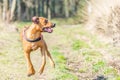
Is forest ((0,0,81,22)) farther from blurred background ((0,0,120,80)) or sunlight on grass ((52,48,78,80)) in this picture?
sunlight on grass ((52,48,78,80))

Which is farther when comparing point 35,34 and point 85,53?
point 85,53

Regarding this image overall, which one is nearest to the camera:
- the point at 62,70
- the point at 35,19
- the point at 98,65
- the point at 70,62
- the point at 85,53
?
the point at 35,19

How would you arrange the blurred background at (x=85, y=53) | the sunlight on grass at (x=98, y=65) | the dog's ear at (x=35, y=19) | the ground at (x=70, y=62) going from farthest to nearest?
the sunlight on grass at (x=98, y=65) < the blurred background at (x=85, y=53) < the ground at (x=70, y=62) < the dog's ear at (x=35, y=19)

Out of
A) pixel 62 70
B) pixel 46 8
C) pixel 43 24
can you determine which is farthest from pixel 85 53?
pixel 46 8

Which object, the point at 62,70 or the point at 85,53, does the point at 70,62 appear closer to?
the point at 85,53

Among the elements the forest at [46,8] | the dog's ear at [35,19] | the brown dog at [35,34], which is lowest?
the forest at [46,8]

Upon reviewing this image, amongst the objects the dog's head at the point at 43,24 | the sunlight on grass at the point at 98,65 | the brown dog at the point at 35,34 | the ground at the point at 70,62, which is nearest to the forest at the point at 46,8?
the ground at the point at 70,62

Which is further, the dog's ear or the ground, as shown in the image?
the ground

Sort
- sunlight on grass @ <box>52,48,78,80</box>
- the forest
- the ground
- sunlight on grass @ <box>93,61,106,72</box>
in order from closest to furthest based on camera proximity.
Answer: sunlight on grass @ <box>52,48,78,80</box> → the ground → sunlight on grass @ <box>93,61,106,72</box> → the forest

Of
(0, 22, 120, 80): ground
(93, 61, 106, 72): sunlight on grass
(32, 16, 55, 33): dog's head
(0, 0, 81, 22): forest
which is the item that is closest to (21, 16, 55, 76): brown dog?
(32, 16, 55, 33): dog's head

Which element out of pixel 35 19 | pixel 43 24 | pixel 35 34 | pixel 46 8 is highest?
pixel 35 19

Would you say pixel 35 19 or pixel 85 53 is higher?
pixel 35 19

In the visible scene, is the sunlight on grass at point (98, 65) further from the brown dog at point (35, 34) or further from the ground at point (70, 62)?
the brown dog at point (35, 34)

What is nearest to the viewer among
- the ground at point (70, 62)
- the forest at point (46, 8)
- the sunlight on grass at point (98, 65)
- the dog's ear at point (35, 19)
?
the dog's ear at point (35, 19)
